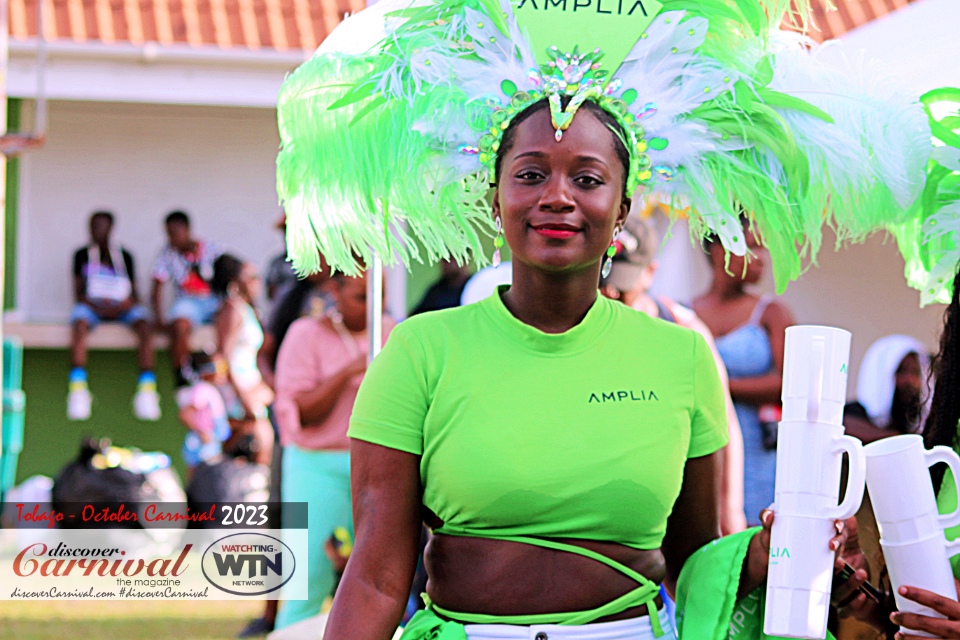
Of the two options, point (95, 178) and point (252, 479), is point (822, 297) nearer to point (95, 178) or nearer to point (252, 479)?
point (252, 479)

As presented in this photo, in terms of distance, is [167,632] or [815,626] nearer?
[815,626]

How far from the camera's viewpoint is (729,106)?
2258 mm

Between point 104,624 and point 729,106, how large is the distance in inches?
194

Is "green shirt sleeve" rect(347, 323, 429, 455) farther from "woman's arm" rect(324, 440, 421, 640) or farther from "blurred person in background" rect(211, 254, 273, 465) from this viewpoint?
"blurred person in background" rect(211, 254, 273, 465)

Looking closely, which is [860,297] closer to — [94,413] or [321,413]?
[321,413]

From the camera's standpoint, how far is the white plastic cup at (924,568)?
201cm

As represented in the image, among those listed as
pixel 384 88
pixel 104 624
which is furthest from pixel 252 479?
pixel 384 88

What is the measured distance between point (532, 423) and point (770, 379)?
302 centimetres

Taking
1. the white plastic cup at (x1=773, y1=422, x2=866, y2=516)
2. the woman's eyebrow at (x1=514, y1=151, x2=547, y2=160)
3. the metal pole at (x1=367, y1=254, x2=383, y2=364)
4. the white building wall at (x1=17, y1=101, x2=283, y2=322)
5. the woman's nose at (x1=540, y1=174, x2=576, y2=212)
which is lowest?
the white plastic cup at (x1=773, y1=422, x2=866, y2=516)

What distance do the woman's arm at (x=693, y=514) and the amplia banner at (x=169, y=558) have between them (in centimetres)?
204

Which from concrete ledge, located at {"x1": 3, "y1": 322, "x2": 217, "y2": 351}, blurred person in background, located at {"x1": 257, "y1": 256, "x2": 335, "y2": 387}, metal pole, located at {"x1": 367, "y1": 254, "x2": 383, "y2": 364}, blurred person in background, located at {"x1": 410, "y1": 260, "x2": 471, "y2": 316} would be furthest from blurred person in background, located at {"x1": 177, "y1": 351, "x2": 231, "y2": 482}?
metal pole, located at {"x1": 367, "y1": 254, "x2": 383, "y2": 364}

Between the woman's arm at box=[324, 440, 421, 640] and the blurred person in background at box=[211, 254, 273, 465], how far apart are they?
18.3 ft

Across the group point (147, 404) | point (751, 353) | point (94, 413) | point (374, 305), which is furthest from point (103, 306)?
point (374, 305)

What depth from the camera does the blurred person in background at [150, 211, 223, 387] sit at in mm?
8859
